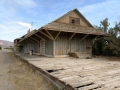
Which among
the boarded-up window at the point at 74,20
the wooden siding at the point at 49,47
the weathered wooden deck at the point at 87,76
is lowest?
the weathered wooden deck at the point at 87,76

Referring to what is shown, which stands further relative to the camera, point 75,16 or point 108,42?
point 108,42

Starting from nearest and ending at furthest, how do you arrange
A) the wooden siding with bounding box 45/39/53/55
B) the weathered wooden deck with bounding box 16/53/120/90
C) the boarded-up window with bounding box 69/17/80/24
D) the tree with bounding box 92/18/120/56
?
the weathered wooden deck with bounding box 16/53/120/90 < the wooden siding with bounding box 45/39/53/55 < the tree with bounding box 92/18/120/56 < the boarded-up window with bounding box 69/17/80/24

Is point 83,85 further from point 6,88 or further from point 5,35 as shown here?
point 5,35

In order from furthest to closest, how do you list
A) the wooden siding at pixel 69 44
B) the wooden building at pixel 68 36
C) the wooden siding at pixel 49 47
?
the wooden siding at pixel 49 47, the wooden siding at pixel 69 44, the wooden building at pixel 68 36

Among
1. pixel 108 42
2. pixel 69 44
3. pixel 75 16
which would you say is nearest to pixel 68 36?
pixel 69 44

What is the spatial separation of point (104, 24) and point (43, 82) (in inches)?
439

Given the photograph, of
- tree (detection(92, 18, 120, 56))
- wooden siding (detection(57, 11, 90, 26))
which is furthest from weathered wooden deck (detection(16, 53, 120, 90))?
wooden siding (detection(57, 11, 90, 26))

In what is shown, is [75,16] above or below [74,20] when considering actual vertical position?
above

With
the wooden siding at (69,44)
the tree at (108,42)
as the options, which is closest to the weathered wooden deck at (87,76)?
the wooden siding at (69,44)

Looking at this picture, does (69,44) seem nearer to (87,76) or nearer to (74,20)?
(74,20)

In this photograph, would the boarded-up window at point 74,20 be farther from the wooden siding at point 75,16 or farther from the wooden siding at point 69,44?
the wooden siding at point 69,44

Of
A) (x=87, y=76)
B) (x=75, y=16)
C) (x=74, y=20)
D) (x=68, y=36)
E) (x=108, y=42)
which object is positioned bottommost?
(x=87, y=76)

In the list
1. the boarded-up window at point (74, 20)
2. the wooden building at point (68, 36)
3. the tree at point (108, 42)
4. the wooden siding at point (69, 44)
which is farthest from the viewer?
the boarded-up window at point (74, 20)

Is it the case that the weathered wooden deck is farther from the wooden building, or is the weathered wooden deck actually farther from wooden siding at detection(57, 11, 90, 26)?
wooden siding at detection(57, 11, 90, 26)
